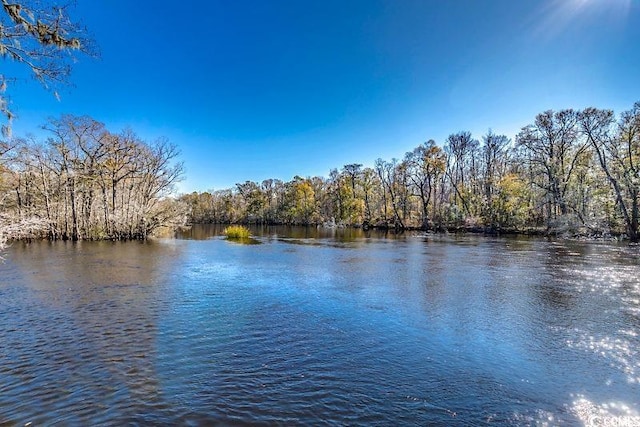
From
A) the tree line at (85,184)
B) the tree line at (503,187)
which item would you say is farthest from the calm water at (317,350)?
the tree line at (503,187)

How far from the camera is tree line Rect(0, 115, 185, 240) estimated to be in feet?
96.2

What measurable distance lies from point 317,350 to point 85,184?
33.0m

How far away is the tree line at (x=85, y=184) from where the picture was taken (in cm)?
2933

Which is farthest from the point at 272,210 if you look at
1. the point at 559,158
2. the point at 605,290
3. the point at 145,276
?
the point at 605,290

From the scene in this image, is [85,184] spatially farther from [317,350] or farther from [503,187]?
[503,187]

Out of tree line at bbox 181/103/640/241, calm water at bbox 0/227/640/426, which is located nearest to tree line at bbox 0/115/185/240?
tree line at bbox 181/103/640/241

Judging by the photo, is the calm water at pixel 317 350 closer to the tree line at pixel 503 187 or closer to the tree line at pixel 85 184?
the tree line at pixel 85 184

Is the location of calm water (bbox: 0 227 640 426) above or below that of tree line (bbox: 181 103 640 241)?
below

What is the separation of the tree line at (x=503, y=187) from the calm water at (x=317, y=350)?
2585 cm

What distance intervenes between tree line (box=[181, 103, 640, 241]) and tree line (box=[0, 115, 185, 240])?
8.32 meters

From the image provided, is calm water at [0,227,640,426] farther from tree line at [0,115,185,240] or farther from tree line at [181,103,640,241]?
tree line at [181,103,640,241]

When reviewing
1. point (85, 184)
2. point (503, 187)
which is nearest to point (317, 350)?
point (85, 184)

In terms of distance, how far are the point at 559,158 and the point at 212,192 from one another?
9197 centimetres

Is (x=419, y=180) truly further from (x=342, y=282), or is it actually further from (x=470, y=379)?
(x=470, y=379)
